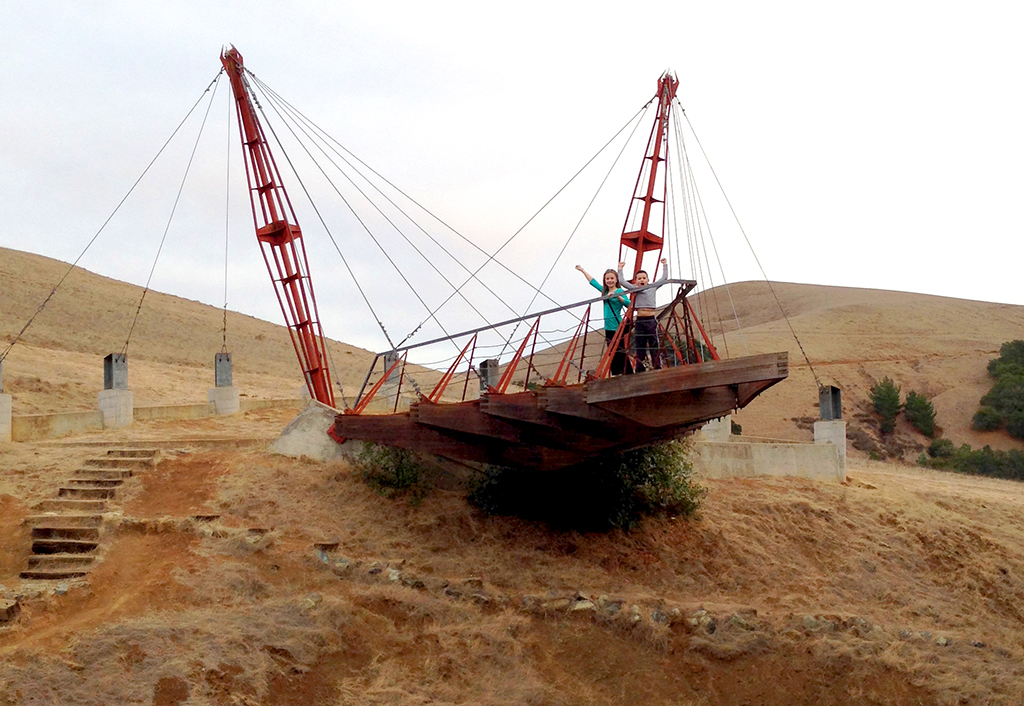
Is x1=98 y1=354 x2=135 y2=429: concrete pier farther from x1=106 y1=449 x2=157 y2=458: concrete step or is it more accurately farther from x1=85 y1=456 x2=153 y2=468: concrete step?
x1=85 y1=456 x2=153 y2=468: concrete step

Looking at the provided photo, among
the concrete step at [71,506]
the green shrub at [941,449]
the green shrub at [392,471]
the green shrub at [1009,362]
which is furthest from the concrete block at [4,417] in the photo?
the green shrub at [1009,362]

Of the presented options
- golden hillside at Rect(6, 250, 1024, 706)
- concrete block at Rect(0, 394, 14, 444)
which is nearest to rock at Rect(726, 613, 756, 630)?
golden hillside at Rect(6, 250, 1024, 706)

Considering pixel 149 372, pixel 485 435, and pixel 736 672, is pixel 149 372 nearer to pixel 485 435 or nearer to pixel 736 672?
pixel 485 435

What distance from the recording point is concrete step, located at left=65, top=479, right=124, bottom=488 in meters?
14.7

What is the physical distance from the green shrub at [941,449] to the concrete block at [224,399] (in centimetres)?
3462

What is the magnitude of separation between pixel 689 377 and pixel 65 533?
8.70 metres

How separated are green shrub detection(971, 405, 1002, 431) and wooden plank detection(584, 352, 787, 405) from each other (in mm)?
44576

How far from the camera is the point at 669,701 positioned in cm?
1133

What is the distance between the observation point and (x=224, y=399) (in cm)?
2562

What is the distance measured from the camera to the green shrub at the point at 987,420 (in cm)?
5038

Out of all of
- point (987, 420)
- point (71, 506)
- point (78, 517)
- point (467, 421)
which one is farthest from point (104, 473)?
point (987, 420)

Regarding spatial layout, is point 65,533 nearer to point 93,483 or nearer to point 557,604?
point 93,483

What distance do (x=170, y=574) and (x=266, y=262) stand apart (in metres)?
9.28

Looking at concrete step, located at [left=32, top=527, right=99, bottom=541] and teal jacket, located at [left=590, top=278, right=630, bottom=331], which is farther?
teal jacket, located at [left=590, top=278, right=630, bottom=331]
